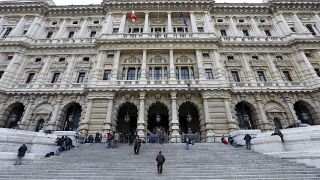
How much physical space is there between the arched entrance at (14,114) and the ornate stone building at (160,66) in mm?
143

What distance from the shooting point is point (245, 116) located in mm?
21938

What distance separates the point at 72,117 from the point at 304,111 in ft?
93.2

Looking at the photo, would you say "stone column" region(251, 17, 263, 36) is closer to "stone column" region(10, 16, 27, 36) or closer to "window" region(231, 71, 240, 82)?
"window" region(231, 71, 240, 82)

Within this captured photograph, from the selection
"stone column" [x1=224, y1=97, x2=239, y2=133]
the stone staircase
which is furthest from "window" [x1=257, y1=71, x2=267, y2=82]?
the stone staircase

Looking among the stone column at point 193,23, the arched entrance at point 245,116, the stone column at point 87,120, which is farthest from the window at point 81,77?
the arched entrance at point 245,116

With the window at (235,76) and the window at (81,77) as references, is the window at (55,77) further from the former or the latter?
the window at (235,76)

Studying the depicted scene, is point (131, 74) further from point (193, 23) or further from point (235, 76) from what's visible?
point (235, 76)

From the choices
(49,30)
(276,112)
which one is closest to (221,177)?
(276,112)

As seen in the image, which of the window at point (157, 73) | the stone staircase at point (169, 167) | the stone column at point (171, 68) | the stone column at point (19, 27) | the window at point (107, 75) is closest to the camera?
the stone staircase at point (169, 167)

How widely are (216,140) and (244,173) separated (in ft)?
31.9

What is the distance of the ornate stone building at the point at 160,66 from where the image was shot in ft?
67.8

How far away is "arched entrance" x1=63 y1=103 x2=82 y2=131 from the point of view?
22.0 meters

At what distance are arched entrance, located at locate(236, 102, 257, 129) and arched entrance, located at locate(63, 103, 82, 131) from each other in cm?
1989

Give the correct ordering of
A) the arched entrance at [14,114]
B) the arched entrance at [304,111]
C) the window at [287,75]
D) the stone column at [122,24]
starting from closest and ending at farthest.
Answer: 1. the arched entrance at [304,111]
2. the arched entrance at [14,114]
3. the window at [287,75]
4. the stone column at [122,24]
